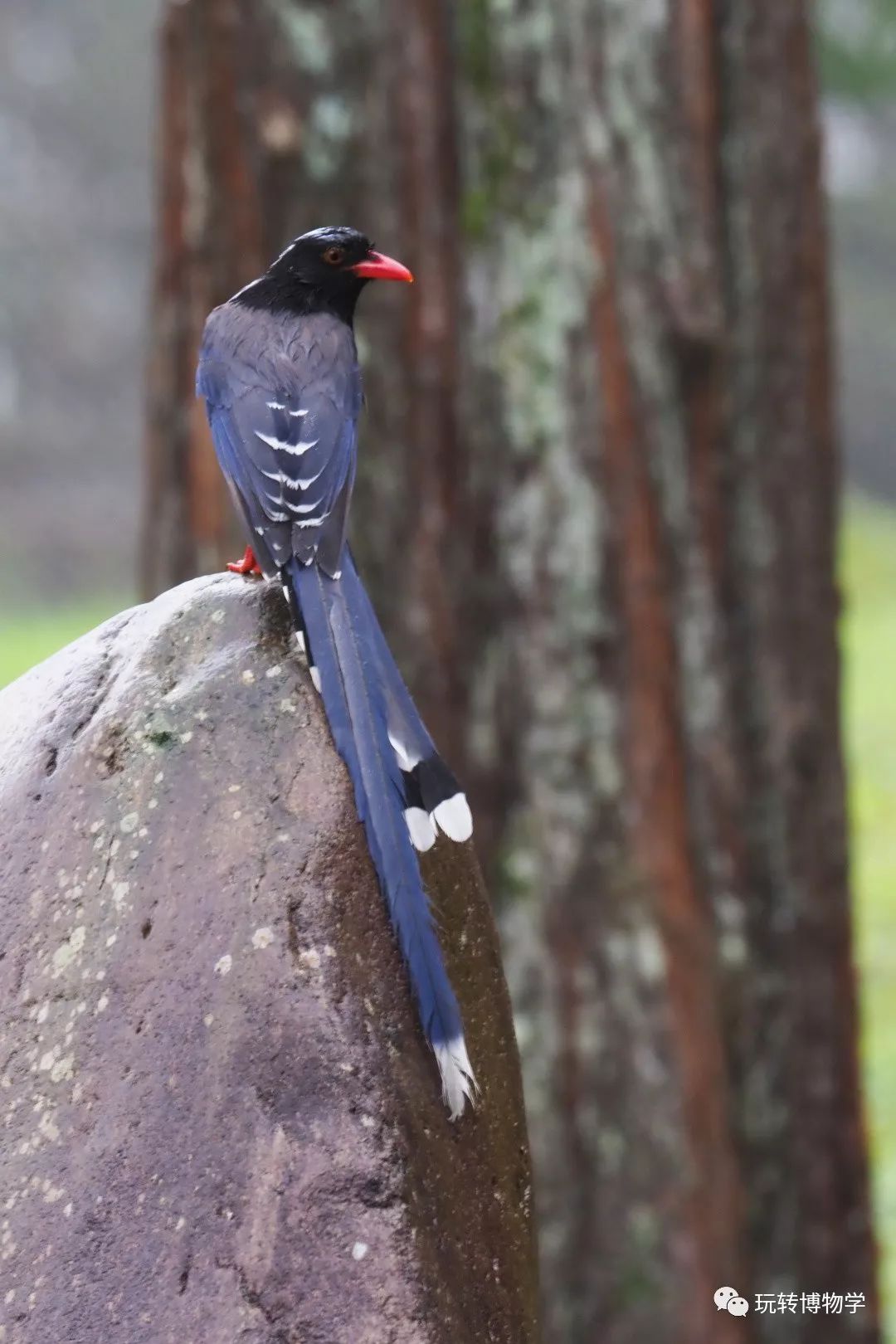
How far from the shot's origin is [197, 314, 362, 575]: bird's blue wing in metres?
3.09

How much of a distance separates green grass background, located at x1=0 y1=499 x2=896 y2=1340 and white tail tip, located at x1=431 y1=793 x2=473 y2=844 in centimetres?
353

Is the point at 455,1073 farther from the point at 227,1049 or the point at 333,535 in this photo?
the point at 333,535

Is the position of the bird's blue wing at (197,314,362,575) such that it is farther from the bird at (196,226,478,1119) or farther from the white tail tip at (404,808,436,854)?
the white tail tip at (404,808,436,854)

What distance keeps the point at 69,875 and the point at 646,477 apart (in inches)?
114

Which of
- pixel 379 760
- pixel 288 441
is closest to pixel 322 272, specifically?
pixel 288 441

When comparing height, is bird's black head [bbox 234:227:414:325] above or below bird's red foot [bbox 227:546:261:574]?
above

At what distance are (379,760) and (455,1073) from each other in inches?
19.7

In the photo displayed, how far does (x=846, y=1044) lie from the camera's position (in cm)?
581

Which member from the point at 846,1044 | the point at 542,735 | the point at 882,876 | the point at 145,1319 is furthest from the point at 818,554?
the point at 882,876

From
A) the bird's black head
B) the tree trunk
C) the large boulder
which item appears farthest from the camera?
the tree trunk

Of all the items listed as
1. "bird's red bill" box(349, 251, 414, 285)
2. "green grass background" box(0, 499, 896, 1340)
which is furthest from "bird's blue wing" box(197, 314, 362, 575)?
"green grass background" box(0, 499, 896, 1340)

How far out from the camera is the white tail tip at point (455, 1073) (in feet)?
8.55

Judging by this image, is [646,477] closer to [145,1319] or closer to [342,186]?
[342,186]

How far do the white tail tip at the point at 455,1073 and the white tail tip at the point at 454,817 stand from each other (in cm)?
36
